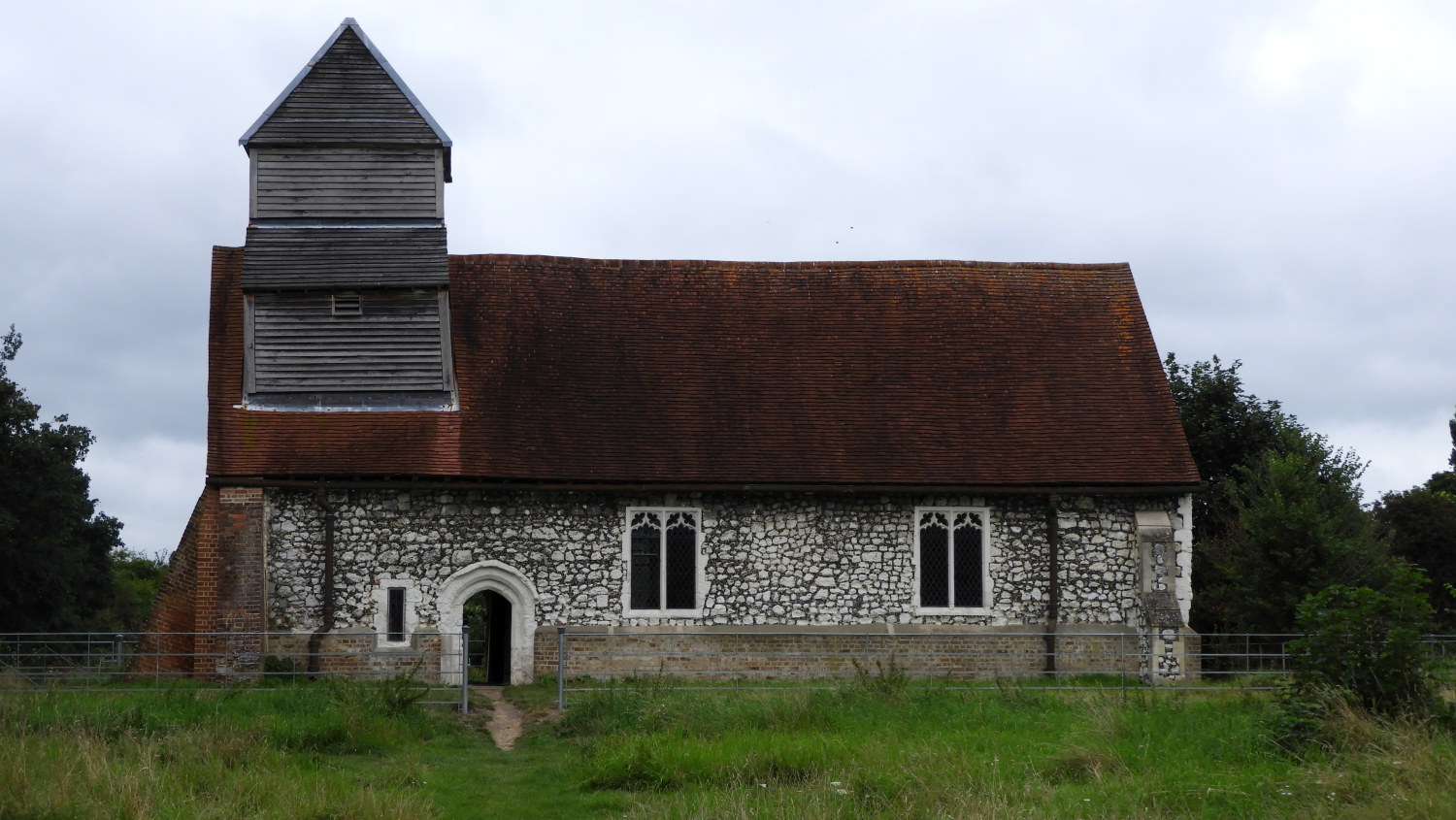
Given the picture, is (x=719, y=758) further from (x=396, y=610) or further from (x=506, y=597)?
(x=396, y=610)

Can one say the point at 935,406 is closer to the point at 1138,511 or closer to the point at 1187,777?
the point at 1138,511

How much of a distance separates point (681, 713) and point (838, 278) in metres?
11.9

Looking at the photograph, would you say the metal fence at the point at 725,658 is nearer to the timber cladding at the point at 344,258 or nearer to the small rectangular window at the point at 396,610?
the small rectangular window at the point at 396,610

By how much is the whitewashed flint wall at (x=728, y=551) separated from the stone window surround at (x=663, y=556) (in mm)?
91

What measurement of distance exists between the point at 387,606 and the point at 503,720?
13.4 ft

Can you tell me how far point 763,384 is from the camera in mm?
22484

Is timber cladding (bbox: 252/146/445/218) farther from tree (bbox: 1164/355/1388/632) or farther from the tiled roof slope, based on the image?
tree (bbox: 1164/355/1388/632)

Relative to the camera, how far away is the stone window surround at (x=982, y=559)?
21.2 m

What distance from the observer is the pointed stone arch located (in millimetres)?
20234

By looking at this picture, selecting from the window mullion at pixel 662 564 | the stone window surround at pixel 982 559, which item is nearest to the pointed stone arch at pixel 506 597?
the window mullion at pixel 662 564

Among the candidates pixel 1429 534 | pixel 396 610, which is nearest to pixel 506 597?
pixel 396 610

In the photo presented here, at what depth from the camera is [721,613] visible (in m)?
20.9

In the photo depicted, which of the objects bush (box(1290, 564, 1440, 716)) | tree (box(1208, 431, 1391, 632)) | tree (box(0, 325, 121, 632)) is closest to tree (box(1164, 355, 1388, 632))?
tree (box(1208, 431, 1391, 632))

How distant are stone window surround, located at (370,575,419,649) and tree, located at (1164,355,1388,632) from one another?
13699 millimetres
